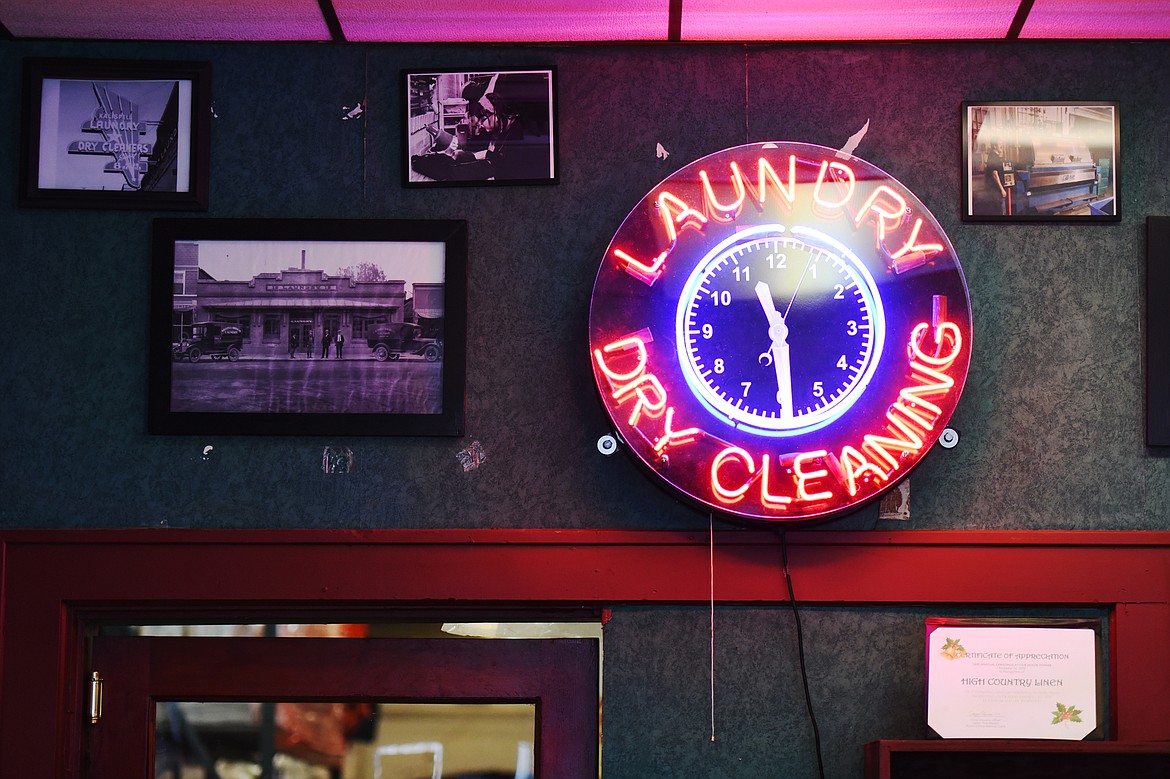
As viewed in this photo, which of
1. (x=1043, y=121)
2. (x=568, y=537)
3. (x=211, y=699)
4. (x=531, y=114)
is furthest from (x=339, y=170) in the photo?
(x=1043, y=121)

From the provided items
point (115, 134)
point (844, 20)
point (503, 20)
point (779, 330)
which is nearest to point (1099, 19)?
point (844, 20)

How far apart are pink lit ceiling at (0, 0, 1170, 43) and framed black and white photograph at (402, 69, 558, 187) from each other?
166 mm

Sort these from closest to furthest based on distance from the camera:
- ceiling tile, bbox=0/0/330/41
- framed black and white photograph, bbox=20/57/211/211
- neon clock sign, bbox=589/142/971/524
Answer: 1. neon clock sign, bbox=589/142/971/524
2. ceiling tile, bbox=0/0/330/41
3. framed black and white photograph, bbox=20/57/211/211

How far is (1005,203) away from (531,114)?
1.26m

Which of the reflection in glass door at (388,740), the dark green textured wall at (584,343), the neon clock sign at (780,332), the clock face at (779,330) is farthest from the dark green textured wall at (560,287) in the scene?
the reflection in glass door at (388,740)

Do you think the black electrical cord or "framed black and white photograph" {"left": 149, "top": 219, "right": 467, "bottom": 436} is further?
"framed black and white photograph" {"left": 149, "top": 219, "right": 467, "bottom": 436}

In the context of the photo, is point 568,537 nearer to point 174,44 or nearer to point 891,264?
point 891,264

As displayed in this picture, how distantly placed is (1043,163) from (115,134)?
243cm

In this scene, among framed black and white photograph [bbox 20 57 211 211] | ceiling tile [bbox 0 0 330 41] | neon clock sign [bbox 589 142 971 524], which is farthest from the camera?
framed black and white photograph [bbox 20 57 211 211]

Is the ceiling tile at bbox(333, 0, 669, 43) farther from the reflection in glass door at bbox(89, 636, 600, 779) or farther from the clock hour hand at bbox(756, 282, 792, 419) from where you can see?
the reflection in glass door at bbox(89, 636, 600, 779)

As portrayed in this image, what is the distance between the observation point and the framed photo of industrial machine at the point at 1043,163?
2693mm

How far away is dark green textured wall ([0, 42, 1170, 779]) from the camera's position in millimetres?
2592

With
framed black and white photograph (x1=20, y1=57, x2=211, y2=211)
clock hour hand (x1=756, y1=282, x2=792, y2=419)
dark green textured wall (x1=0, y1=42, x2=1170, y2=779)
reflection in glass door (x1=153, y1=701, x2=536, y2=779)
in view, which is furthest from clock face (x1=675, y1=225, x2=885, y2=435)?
framed black and white photograph (x1=20, y1=57, x2=211, y2=211)

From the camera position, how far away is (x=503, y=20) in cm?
265
